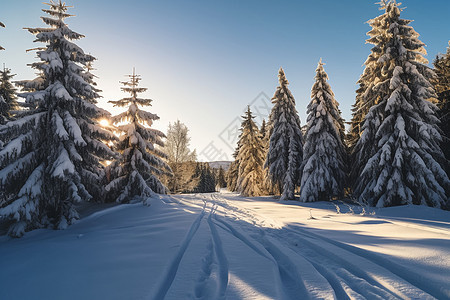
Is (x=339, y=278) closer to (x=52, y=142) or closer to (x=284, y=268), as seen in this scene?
(x=284, y=268)

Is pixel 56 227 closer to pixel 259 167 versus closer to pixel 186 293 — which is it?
pixel 186 293

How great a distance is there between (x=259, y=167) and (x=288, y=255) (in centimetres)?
2309

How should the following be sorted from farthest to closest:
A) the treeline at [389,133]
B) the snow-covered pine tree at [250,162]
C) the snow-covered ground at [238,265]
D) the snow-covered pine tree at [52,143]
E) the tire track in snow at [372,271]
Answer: the snow-covered pine tree at [250,162], the treeline at [389,133], the snow-covered pine tree at [52,143], the snow-covered ground at [238,265], the tire track in snow at [372,271]

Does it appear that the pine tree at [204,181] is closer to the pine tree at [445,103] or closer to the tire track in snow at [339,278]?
the pine tree at [445,103]

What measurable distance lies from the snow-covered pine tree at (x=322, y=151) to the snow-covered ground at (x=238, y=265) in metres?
10.8

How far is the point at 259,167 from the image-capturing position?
2695cm

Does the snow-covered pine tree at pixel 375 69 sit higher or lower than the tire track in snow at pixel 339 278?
higher

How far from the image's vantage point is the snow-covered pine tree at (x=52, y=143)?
7.36 meters

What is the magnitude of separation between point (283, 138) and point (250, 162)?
6.55 metres

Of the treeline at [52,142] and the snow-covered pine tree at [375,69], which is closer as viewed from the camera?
the treeline at [52,142]

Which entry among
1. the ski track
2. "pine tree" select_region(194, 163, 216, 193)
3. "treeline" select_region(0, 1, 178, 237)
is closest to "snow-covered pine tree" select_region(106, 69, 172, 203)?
"treeline" select_region(0, 1, 178, 237)

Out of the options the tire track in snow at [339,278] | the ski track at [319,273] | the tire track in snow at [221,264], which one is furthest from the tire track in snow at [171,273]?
the tire track in snow at [339,278]

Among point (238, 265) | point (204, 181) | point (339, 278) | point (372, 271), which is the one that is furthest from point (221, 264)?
point (204, 181)

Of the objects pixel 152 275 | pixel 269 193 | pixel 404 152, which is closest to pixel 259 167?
pixel 269 193
